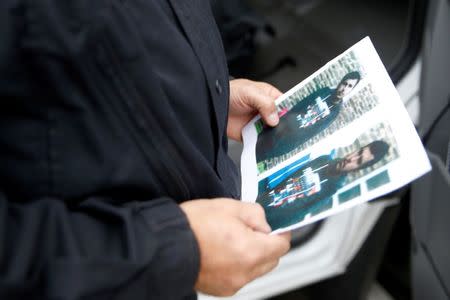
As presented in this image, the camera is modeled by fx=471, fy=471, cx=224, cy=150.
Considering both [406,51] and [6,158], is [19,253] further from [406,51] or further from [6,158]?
[406,51]

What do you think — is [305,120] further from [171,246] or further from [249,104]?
[171,246]

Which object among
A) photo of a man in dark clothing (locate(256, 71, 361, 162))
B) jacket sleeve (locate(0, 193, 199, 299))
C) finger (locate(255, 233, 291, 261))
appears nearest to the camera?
jacket sleeve (locate(0, 193, 199, 299))

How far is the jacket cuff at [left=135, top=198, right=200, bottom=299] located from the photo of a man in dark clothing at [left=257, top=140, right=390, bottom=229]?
11cm

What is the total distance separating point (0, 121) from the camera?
1.26 feet

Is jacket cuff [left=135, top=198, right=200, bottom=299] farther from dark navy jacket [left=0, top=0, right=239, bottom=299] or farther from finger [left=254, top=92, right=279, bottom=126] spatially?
finger [left=254, top=92, right=279, bottom=126]

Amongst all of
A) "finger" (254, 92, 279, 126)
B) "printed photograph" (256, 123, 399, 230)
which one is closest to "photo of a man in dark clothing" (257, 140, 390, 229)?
"printed photograph" (256, 123, 399, 230)

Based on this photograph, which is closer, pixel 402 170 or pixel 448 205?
pixel 402 170

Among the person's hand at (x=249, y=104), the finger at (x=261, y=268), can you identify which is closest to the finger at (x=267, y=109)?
the person's hand at (x=249, y=104)

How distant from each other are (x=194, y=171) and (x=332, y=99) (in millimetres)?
218

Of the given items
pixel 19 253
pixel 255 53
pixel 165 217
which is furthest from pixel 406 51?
pixel 19 253

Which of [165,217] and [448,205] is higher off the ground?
[165,217]

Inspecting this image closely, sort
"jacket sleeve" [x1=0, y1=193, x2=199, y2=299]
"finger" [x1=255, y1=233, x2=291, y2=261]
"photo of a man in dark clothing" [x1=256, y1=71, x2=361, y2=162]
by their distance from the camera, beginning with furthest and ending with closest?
"photo of a man in dark clothing" [x1=256, y1=71, x2=361, y2=162]
"finger" [x1=255, y1=233, x2=291, y2=261]
"jacket sleeve" [x1=0, y1=193, x2=199, y2=299]

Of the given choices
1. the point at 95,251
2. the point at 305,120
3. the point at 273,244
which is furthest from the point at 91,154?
the point at 305,120

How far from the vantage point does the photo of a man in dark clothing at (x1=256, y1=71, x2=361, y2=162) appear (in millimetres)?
584
